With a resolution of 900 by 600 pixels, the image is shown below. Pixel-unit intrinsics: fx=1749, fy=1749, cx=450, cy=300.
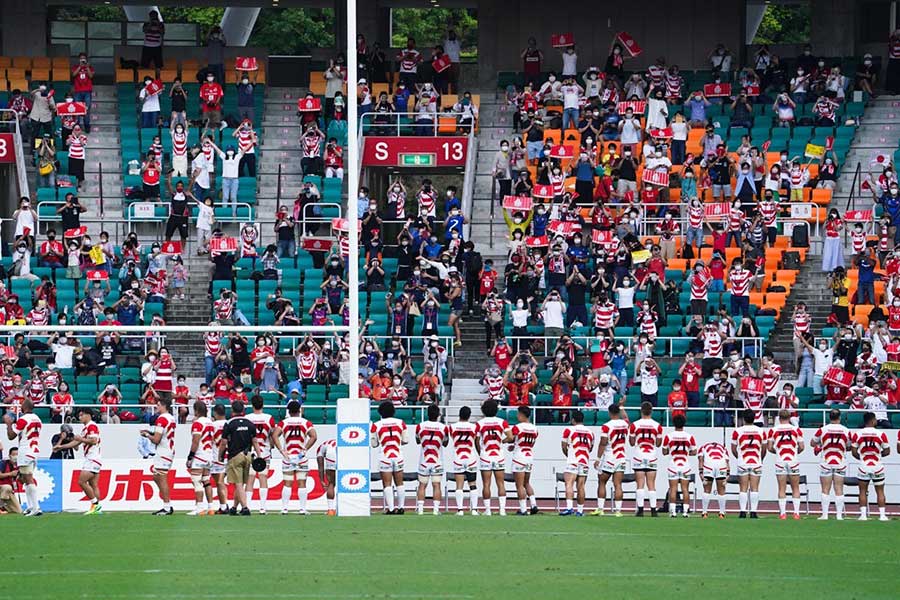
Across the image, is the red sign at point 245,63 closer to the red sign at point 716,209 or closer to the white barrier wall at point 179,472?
the red sign at point 716,209

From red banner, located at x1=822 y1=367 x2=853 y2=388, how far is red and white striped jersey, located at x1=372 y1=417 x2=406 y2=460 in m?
9.26

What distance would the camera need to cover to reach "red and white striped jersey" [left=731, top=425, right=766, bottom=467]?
886 inches

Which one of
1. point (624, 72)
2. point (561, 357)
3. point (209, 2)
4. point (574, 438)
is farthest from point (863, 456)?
point (209, 2)

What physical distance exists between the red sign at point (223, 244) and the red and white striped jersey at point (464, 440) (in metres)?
10.2

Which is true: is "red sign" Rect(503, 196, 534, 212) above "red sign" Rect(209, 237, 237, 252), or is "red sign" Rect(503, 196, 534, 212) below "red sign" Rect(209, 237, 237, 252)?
above

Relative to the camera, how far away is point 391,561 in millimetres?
16016

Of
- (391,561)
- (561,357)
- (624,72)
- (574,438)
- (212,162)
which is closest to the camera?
(391,561)

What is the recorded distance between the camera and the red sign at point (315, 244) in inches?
1271

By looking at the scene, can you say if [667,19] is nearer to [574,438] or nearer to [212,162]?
[212,162]

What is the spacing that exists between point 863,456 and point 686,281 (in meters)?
8.89

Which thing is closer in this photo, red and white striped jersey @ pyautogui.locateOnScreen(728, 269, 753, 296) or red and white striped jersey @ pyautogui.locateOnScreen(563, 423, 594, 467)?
red and white striped jersey @ pyautogui.locateOnScreen(563, 423, 594, 467)

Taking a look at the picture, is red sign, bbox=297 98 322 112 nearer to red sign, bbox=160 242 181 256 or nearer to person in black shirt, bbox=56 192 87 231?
red sign, bbox=160 242 181 256

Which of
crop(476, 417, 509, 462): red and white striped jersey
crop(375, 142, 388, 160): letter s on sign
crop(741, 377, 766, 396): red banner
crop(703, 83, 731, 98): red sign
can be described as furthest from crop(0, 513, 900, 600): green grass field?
crop(703, 83, 731, 98): red sign

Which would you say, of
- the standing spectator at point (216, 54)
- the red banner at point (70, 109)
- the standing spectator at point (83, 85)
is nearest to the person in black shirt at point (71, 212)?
the red banner at point (70, 109)
